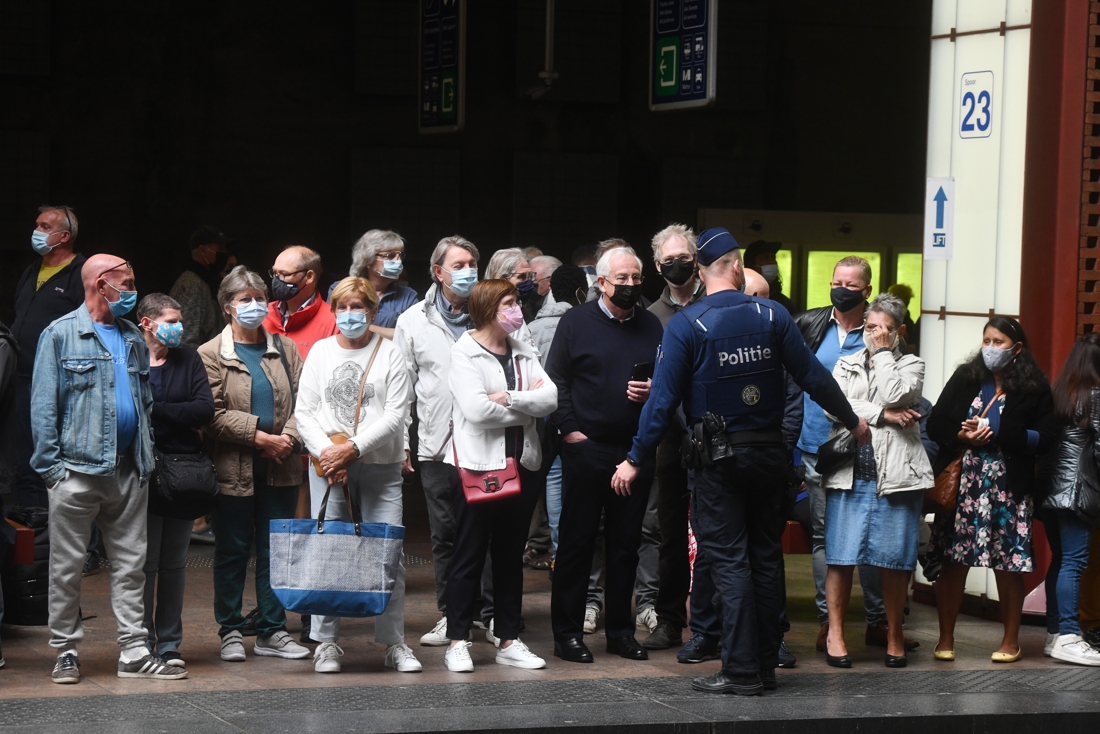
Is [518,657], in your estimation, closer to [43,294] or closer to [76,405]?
[76,405]

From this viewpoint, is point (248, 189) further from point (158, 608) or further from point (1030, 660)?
point (1030, 660)

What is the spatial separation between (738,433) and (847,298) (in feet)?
4.19

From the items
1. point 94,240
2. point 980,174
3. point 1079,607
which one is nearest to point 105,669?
point 1079,607

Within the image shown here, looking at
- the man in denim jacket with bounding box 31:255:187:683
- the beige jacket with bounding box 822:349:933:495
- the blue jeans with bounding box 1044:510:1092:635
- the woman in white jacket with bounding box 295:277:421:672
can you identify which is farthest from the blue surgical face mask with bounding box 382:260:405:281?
the blue jeans with bounding box 1044:510:1092:635

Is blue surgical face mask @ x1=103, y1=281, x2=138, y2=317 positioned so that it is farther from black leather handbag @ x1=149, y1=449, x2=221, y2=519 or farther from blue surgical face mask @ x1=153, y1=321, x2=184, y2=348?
black leather handbag @ x1=149, y1=449, x2=221, y2=519

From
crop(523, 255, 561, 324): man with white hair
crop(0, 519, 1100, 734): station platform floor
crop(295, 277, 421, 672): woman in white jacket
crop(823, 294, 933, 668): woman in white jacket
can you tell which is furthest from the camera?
crop(523, 255, 561, 324): man with white hair

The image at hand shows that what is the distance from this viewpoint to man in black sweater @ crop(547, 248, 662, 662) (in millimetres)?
6570

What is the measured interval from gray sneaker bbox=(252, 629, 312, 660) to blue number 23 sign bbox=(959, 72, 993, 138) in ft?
15.3

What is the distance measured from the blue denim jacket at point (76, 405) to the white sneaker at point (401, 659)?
136 centimetres

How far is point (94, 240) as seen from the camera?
42.1ft

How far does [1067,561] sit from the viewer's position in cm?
689

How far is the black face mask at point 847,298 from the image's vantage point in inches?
274

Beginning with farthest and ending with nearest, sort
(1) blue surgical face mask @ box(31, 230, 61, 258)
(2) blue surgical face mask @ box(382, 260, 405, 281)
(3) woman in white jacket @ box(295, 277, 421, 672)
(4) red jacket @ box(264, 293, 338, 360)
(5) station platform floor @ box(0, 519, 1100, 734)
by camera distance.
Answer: (1) blue surgical face mask @ box(31, 230, 61, 258)
(2) blue surgical face mask @ box(382, 260, 405, 281)
(4) red jacket @ box(264, 293, 338, 360)
(3) woman in white jacket @ box(295, 277, 421, 672)
(5) station platform floor @ box(0, 519, 1100, 734)

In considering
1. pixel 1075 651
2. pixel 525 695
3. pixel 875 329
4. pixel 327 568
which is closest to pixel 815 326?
pixel 875 329
